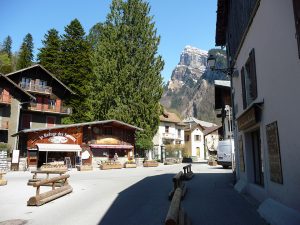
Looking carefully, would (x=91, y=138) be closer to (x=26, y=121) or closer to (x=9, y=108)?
(x=26, y=121)

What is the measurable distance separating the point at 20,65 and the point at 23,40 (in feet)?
88.0

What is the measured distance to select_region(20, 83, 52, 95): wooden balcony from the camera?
41.8 metres

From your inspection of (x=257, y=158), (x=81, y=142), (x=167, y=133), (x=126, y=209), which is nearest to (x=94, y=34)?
(x=167, y=133)

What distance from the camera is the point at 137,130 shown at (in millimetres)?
41125

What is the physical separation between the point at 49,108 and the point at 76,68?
401 inches

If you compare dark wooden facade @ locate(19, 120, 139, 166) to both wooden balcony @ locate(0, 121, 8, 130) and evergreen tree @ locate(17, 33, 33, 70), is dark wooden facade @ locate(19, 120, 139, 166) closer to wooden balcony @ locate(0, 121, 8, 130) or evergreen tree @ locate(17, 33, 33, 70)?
wooden balcony @ locate(0, 121, 8, 130)

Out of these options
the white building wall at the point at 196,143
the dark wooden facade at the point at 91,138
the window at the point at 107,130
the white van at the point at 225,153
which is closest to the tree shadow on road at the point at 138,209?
the white van at the point at 225,153

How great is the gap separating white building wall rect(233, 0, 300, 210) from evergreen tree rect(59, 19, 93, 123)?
127 ft

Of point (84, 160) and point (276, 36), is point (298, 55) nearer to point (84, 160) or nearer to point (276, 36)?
point (276, 36)

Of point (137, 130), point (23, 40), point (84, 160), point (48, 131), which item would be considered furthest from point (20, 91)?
point (23, 40)

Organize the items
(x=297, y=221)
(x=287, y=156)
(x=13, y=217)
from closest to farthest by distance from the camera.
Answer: (x=297, y=221) < (x=287, y=156) < (x=13, y=217)

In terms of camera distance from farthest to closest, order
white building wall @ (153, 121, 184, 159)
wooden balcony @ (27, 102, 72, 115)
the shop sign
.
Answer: white building wall @ (153, 121, 184, 159), wooden balcony @ (27, 102, 72, 115), the shop sign

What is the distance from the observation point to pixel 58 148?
32.4 meters

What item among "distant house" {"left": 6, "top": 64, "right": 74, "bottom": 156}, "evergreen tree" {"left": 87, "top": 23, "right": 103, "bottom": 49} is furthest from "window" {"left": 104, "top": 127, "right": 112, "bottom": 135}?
"evergreen tree" {"left": 87, "top": 23, "right": 103, "bottom": 49}
